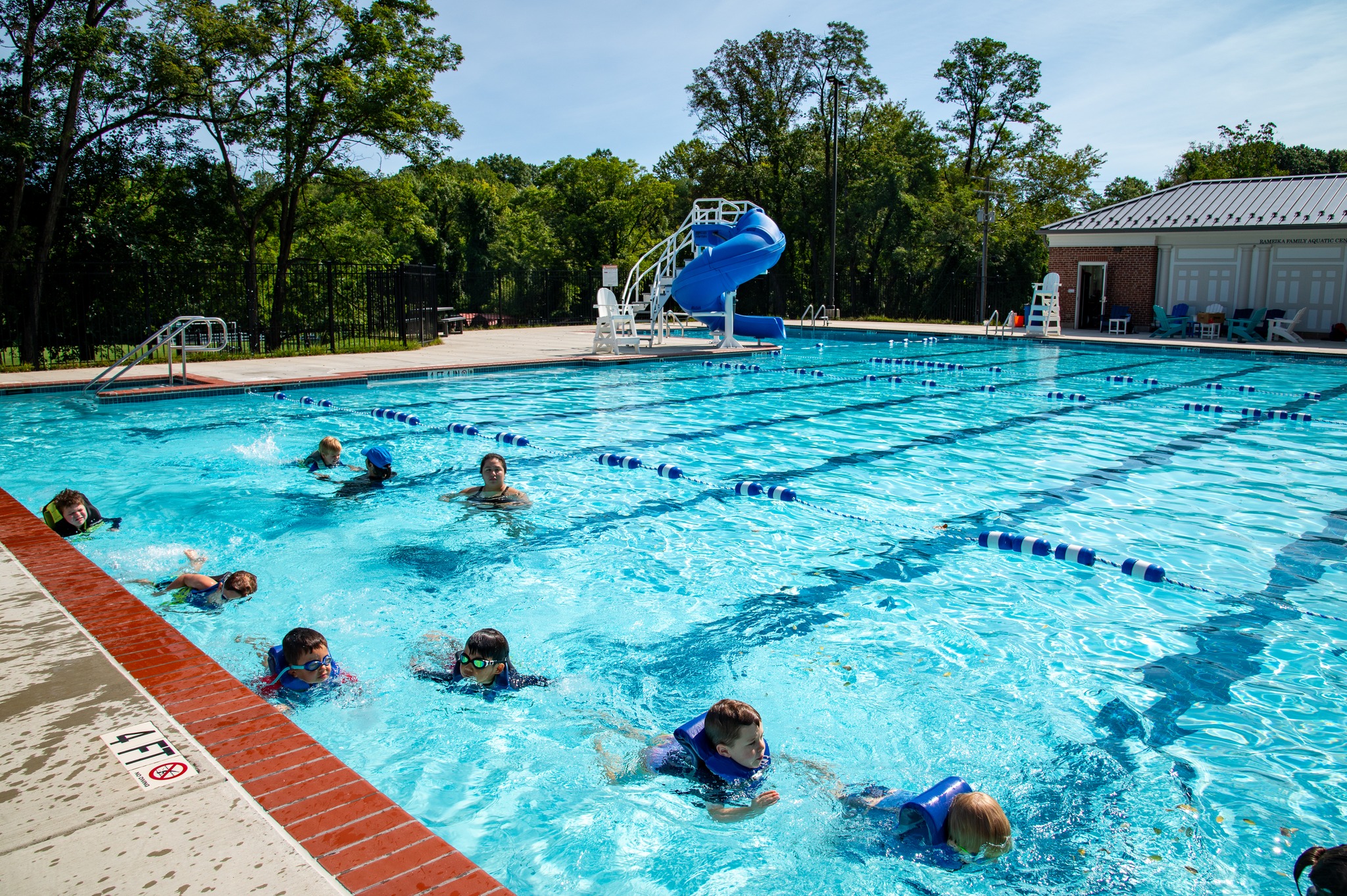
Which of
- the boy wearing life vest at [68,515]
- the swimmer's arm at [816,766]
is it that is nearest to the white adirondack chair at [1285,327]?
the swimmer's arm at [816,766]

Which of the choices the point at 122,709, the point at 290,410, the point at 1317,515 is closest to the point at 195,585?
the point at 122,709

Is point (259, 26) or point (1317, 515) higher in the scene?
point (259, 26)

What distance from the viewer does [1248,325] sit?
22.9m

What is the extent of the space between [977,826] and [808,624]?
223 centimetres

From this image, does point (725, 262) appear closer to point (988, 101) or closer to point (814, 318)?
point (814, 318)

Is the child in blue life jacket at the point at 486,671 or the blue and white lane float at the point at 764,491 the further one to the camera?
the blue and white lane float at the point at 764,491

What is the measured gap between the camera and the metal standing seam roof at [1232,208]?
2319 cm

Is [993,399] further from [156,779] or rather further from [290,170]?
[290,170]

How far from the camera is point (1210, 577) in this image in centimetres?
598

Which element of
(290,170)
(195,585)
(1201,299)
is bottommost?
(195,585)

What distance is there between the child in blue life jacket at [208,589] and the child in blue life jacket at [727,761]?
10.9ft

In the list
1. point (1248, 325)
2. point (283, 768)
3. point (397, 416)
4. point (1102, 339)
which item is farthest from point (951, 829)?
point (1248, 325)

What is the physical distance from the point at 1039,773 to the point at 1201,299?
25835 millimetres

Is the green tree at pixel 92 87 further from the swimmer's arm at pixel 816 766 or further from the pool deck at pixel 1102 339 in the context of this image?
the swimmer's arm at pixel 816 766
